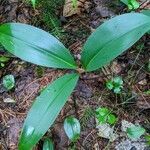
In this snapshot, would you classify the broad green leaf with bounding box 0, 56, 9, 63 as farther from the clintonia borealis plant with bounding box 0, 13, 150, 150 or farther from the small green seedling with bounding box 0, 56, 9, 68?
the clintonia borealis plant with bounding box 0, 13, 150, 150

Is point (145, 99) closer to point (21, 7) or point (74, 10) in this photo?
point (74, 10)

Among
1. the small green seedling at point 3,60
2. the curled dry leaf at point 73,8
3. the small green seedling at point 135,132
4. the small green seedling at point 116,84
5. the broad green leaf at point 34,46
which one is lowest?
the small green seedling at point 135,132

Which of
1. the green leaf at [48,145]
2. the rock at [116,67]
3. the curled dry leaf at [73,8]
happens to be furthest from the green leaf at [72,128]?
the curled dry leaf at [73,8]

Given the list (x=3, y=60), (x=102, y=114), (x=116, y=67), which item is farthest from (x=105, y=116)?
(x=3, y=60)

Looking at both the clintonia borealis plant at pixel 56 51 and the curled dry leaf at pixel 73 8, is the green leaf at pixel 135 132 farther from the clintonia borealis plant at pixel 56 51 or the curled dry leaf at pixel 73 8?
the curled dry leaf at pixel 73 8

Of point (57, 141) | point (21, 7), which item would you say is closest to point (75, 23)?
point (21, 7)

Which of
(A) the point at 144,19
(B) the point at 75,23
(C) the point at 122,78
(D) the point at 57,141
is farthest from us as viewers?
(B) the point at 75,23
